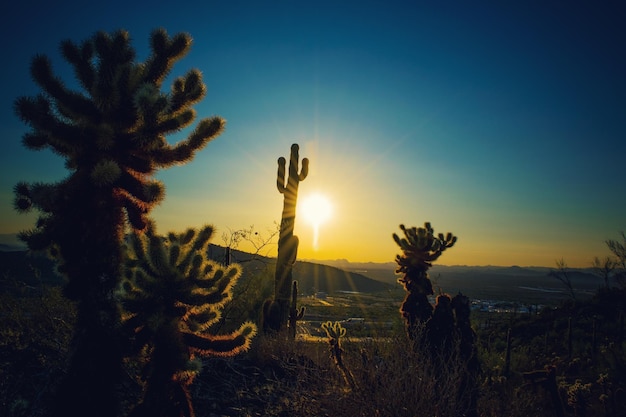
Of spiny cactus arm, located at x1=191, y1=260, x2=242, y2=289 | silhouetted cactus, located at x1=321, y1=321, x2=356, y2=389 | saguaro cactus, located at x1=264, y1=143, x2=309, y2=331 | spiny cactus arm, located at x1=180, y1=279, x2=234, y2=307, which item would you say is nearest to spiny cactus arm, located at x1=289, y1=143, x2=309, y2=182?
saguaro cactus, located at x1=264, y1=143, x2=309, y2=331

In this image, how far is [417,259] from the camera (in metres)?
11.1

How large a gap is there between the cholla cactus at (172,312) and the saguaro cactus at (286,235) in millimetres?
6078

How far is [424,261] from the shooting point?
11.2 m

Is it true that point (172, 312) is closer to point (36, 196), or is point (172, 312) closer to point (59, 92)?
point (36, 196)

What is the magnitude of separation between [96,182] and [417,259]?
29.4ft

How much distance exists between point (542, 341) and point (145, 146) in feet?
66.1

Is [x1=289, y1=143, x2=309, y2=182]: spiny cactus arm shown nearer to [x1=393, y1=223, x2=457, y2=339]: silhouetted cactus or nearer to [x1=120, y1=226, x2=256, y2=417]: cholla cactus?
[x1=393, y1=223, x2=457, y2=339]: silhouetted cactus

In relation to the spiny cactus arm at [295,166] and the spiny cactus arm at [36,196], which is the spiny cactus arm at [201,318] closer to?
the spiny cactus arm at [36,196]

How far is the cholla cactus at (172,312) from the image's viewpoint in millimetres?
4027

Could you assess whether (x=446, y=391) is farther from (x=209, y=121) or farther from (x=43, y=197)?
(x=43, y=197)

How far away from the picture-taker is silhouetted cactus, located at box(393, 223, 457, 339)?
10.6 meters

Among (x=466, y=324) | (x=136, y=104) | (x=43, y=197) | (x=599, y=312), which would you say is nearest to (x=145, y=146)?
(x=136, y=104)

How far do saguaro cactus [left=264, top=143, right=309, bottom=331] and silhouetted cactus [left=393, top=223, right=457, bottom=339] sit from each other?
10.1 ft

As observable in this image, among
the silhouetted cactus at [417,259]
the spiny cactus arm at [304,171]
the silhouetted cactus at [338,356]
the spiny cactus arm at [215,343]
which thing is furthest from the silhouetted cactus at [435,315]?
the spiny cactus arm at [304,171]
